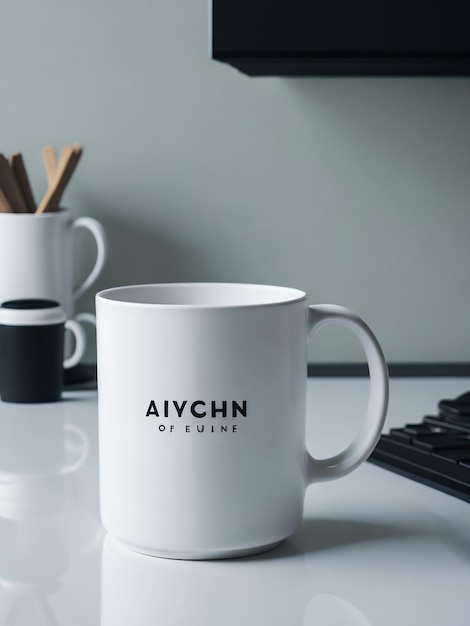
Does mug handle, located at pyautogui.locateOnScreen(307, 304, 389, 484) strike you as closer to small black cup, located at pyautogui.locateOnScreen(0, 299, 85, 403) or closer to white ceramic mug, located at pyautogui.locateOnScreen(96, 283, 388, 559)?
white ceramic mug, located at pyautogui.locateOnScreen(96, 283, 388, 559)

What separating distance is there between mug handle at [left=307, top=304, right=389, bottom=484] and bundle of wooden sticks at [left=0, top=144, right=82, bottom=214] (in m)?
0.59

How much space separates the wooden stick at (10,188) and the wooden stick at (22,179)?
10 mm

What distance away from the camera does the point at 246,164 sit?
1178 mm

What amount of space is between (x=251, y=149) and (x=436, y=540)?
70 cm

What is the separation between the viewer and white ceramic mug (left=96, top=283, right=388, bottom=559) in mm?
495

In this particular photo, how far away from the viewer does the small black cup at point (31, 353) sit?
95cm

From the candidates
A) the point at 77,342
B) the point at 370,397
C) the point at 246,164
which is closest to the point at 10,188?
the point at 77,342

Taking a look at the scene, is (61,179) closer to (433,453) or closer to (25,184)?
(25,184)

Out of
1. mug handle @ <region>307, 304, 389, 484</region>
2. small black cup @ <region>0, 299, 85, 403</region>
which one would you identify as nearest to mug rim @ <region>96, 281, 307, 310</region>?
mug handle @ <region>307, 304, 389, 484</region>

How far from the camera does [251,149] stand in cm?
117

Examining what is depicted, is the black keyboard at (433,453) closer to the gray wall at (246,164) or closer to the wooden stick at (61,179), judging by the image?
the gray wall at (246,164)

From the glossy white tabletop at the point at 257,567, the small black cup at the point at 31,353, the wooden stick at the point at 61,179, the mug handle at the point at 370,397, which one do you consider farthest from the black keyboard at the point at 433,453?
the wooden stick at the point at 61,179

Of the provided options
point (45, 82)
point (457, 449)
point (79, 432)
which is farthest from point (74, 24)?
point (457, 449)

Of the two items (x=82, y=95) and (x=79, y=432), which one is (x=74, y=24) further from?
(x=79, y=432)
